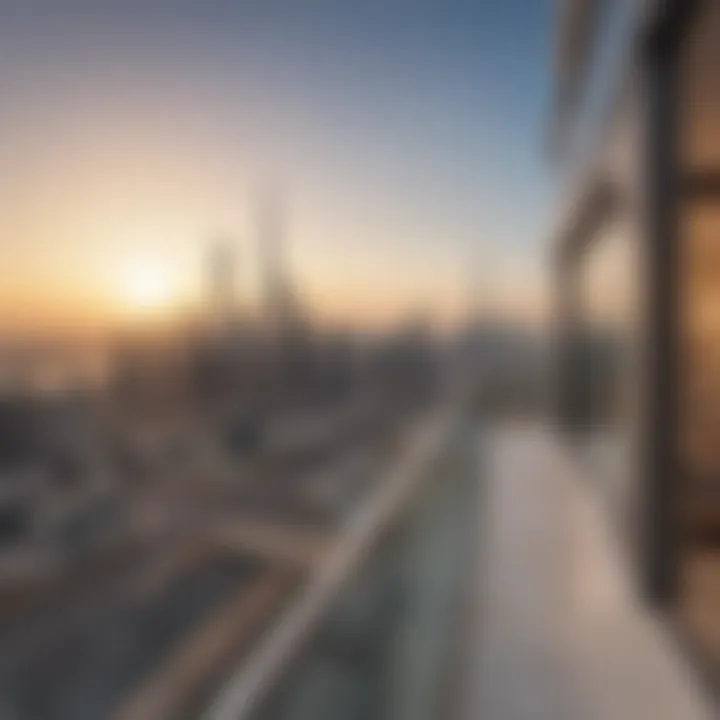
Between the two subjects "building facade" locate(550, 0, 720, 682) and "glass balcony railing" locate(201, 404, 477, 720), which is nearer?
"glass balcony railing" locate(201, 404, 477, 720)

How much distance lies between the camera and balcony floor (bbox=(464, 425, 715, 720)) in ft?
4.66

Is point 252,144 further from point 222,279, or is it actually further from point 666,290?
point 666,290

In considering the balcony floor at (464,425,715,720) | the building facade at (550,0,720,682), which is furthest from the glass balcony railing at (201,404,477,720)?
the building facade at (550,0,720,682)

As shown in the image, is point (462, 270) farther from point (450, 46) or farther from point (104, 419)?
point (104, 419)

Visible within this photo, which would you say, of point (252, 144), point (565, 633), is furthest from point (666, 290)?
point (252, 144)

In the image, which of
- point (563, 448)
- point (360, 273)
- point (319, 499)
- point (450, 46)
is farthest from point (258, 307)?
point (563, 448)

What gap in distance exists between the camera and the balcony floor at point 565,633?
1.42 metres

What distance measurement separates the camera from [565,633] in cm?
172

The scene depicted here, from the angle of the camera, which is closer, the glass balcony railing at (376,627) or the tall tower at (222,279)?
the glass balcony railing at (376,627)

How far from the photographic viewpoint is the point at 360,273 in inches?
71.6

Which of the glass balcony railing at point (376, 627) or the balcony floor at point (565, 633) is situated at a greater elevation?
the glass balcony railing at point (376, 627)

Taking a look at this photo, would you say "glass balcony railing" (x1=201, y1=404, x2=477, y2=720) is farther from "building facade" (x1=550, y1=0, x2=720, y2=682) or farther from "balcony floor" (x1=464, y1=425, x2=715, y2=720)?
"building facade" (x1=550, y1=0, x2=720, y2=682)

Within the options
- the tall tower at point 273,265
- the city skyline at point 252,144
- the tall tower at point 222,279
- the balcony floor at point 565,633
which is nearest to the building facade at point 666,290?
the balcony floor at point 565,633

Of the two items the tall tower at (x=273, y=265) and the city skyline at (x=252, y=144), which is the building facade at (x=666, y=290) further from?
the tall tower at (x=273, y=265)
